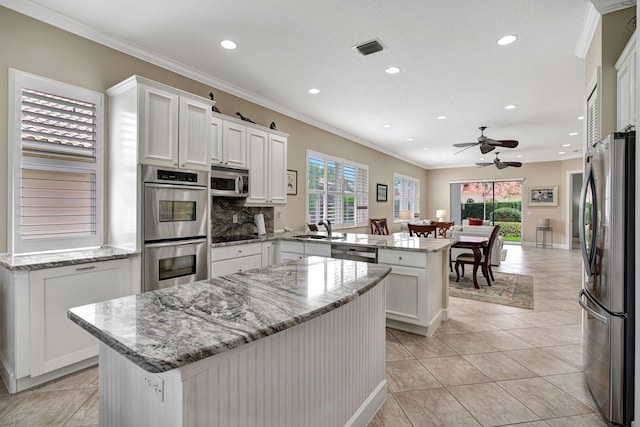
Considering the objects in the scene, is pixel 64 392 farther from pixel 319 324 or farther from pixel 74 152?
pixel 319 324

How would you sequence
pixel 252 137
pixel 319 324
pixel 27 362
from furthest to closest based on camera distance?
1. pixel 252 137
2. pixel 27 362
3. pixel 319 324

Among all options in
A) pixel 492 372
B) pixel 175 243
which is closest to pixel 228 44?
pixel 175 243

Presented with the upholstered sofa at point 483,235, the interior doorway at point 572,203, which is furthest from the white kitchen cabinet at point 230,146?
the interior doorway at point 572,203

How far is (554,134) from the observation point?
21.6 ft

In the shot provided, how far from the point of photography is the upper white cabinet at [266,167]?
3.98m

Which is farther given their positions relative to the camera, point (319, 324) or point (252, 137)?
point (252, 137)

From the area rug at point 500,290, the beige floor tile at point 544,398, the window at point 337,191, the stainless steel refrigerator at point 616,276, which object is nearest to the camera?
the stainless steel refrigerator at point 616,276

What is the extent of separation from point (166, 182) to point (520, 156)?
33.3 ft

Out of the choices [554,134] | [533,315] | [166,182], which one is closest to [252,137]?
[166,182]

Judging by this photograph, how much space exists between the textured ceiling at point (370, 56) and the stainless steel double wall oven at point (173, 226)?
1.27 m

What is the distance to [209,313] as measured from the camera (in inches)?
45.9

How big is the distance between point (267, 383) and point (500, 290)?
479 centimetres

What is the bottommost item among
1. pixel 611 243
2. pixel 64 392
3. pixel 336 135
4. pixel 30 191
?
pixel 64 392

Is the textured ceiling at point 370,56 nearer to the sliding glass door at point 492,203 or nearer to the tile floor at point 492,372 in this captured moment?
the tile floor at point 492,372
